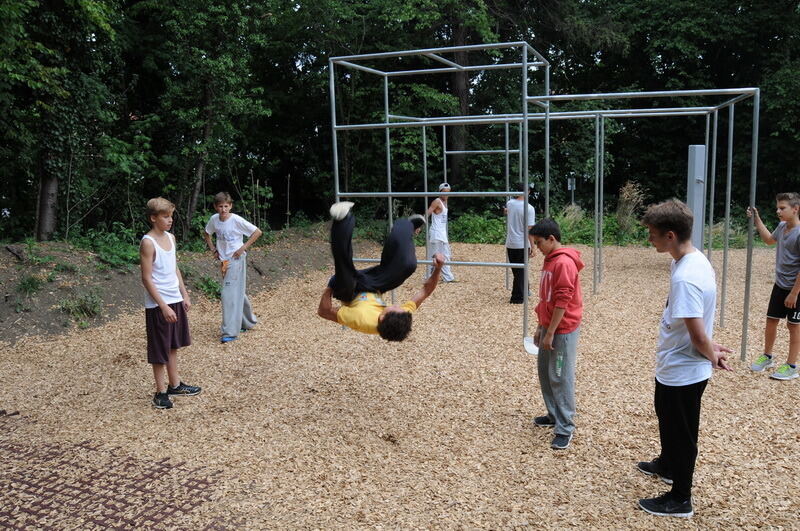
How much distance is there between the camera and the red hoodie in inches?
145

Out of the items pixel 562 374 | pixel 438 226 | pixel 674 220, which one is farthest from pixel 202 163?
pixel 674 220

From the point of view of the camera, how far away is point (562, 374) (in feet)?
12.7

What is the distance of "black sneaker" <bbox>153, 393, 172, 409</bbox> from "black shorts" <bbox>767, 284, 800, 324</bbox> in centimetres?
467

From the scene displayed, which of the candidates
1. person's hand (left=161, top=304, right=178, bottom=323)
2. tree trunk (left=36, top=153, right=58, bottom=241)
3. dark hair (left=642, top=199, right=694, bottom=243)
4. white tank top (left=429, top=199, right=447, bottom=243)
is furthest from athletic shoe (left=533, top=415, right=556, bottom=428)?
tree trunk (left=36, top=153, right=58, bottom=241)

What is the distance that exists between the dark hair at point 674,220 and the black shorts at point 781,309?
260 centimetres

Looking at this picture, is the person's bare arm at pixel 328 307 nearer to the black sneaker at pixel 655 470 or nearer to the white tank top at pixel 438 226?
the black sneaker at pixel 655 470

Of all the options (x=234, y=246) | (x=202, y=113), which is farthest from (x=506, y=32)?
(x=234, y=246)

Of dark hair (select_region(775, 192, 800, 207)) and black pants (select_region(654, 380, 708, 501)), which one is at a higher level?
dark hair (select_region(775, 192, 800, 207))

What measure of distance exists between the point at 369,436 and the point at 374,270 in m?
1.08

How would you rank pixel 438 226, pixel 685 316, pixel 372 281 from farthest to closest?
pixel 438 226 < pixel 372 281 < pixel 685 316

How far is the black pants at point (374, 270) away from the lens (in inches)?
150

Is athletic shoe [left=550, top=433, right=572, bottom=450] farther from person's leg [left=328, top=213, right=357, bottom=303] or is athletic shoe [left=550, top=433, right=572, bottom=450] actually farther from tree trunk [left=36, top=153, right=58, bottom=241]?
tree trunk [left=36, top=153, right=58, bottom=241]

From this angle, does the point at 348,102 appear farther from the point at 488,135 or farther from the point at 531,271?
the point at 531,271

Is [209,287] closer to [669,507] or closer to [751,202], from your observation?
[751,202]
